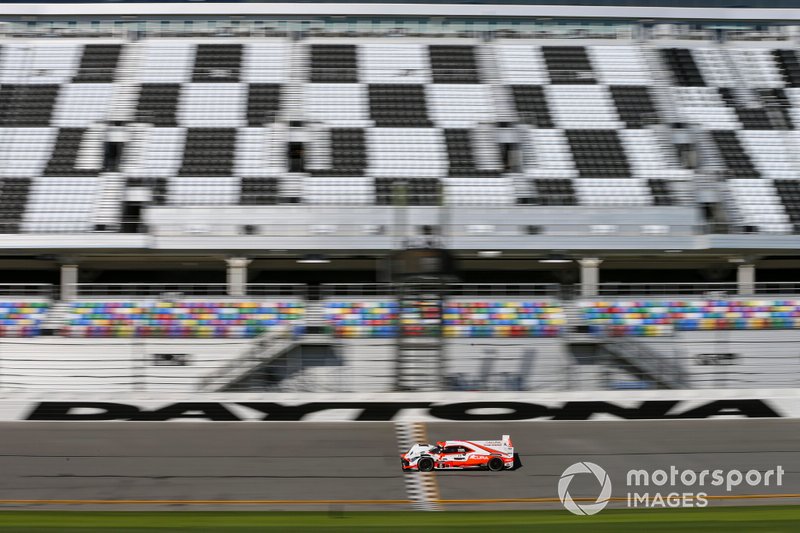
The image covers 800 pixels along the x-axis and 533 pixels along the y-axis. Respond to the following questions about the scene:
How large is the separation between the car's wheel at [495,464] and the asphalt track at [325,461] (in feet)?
0.35

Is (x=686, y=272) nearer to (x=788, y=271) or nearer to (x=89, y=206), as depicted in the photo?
(x=788, y=271)

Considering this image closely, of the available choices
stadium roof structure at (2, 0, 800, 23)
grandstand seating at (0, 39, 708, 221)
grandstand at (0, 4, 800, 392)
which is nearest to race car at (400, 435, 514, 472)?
grandstand at (0, 4, 800, 392)

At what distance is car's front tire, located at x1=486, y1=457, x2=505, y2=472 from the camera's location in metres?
8.69

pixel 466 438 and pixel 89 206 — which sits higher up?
pixel 89 206

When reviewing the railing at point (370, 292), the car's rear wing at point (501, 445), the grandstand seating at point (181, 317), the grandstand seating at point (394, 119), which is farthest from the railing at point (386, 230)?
the car's rear wing at point (501, 445)

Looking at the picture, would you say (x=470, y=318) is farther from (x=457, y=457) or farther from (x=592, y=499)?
(x=592, y=499)

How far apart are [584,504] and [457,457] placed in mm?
1427

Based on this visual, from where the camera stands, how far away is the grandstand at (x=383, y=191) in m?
17.2

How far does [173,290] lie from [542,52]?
14.7 m

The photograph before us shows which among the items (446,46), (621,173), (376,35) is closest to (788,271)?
(621,173)

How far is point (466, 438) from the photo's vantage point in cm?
992

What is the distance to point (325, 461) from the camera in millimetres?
9062

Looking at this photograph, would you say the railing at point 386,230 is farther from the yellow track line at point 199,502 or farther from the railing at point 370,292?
the yellow track line at point 199,502

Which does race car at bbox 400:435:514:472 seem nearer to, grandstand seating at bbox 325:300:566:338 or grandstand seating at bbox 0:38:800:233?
grandstand seating at bbox 325:300:566:338
